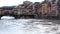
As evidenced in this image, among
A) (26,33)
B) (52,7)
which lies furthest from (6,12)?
(26,33)

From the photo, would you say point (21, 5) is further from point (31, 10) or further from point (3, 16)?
point (3, 16)

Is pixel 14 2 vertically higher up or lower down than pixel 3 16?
higher up

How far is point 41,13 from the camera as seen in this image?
6.89ft

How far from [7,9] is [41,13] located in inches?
21.9

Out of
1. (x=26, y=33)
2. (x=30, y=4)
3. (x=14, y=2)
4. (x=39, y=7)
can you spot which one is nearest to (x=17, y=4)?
(x=14, y=2)

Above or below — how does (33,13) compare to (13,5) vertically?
below

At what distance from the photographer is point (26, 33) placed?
0.87m

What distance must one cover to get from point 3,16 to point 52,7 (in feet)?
2.54

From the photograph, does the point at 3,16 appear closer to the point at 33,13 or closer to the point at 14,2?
the point at 14,2

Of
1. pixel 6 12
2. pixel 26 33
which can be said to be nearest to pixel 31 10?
pixel 6 12

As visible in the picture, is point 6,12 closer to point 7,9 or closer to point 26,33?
point 7,9

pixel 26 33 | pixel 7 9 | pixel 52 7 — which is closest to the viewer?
pixel 26 33

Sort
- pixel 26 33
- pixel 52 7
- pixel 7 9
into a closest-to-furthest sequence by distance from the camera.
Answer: pixel 26 33, pixel 7 9, pixel 52 7

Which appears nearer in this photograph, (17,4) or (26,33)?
(26,33)
